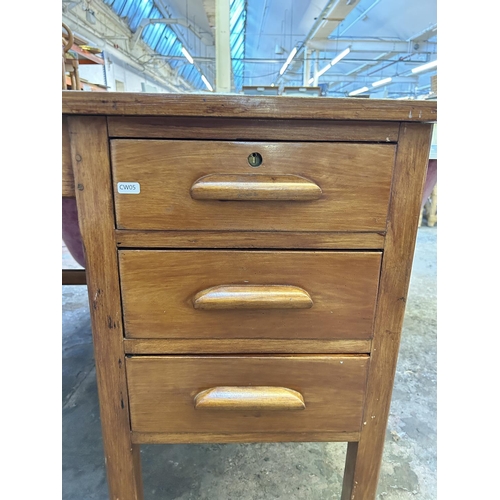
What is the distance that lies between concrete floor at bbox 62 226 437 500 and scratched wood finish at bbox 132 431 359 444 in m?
0.28

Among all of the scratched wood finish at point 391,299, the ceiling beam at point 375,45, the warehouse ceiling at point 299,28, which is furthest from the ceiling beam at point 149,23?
the scratched wood finish at point 391,299

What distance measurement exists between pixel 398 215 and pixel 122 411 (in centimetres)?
53

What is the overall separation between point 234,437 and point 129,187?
0.44 meters

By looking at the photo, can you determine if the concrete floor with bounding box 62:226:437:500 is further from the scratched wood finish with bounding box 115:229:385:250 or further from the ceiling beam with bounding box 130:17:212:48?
the ceiling beam with bounding box 130:17:212:48

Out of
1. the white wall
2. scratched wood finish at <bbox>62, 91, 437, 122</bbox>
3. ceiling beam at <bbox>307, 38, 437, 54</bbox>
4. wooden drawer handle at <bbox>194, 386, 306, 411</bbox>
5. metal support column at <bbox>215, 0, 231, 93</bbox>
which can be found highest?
ceiling beam at <bbox>307, 38, 437, 54</bbox>

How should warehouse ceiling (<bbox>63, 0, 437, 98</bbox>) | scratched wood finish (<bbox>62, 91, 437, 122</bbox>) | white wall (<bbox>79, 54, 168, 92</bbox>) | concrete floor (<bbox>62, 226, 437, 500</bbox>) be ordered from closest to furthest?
1. scratched wood finish (<bbox>62, 91, 437, 122</bbox>)
2. concrete floor (<bbox>62, 226, 437, 500</bbox>)
3. warehouse ceiling (<bbox>63, 0, 437, 98</bbox>)
4. white wall (<bbox>79, 54, 168, 92</bbox>)

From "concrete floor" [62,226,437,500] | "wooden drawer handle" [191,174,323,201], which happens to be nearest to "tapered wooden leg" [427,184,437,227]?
"concrete floor" [62,226,437,500]

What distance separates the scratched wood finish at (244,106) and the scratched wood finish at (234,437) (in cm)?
50

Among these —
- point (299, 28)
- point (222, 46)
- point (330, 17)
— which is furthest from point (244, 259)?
point (299, 28)

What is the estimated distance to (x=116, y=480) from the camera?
1.90 ft

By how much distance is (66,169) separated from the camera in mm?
465

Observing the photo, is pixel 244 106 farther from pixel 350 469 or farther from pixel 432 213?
pixel 432 213

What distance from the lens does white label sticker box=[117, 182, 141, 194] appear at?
457 mm
